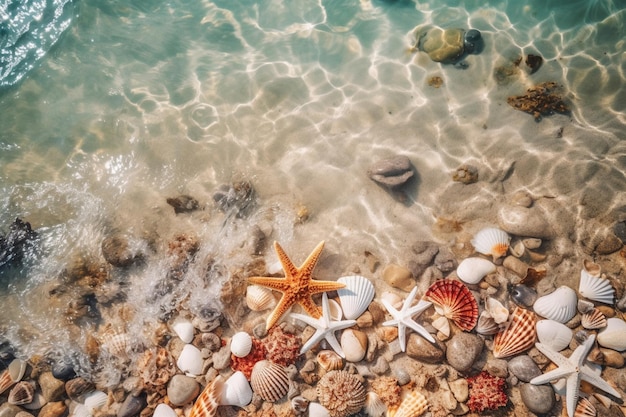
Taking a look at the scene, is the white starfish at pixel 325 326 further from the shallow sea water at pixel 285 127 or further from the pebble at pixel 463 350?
the pebble at pixel 463 350

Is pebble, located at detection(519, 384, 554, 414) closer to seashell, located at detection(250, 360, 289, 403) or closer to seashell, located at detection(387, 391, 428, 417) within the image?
seashell, located at detection(387, 391, 428, 417)

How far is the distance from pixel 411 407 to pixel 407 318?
1.14 metres

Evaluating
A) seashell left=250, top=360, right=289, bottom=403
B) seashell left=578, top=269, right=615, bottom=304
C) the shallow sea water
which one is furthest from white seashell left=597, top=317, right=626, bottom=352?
seashell left=250, top=360, right=289, bottom=403

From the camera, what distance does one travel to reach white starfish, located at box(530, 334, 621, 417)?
13.8 feet

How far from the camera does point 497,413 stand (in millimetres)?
4383

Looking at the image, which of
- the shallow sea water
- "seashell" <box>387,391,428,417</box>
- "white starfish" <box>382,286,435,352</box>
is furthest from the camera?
the shallow sea water

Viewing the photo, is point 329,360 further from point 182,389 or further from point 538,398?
point 538,398

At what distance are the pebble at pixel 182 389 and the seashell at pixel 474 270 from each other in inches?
163

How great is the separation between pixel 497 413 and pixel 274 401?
2.96 meters

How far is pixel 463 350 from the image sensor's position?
448 centimetres

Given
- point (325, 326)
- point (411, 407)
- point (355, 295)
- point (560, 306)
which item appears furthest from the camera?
point (355, 295)

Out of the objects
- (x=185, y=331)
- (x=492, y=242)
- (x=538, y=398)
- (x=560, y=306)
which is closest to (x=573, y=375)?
(x=538, y=398)

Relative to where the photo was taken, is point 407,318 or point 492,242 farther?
point 492,242

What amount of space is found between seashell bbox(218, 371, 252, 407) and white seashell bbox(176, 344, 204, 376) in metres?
0.49
